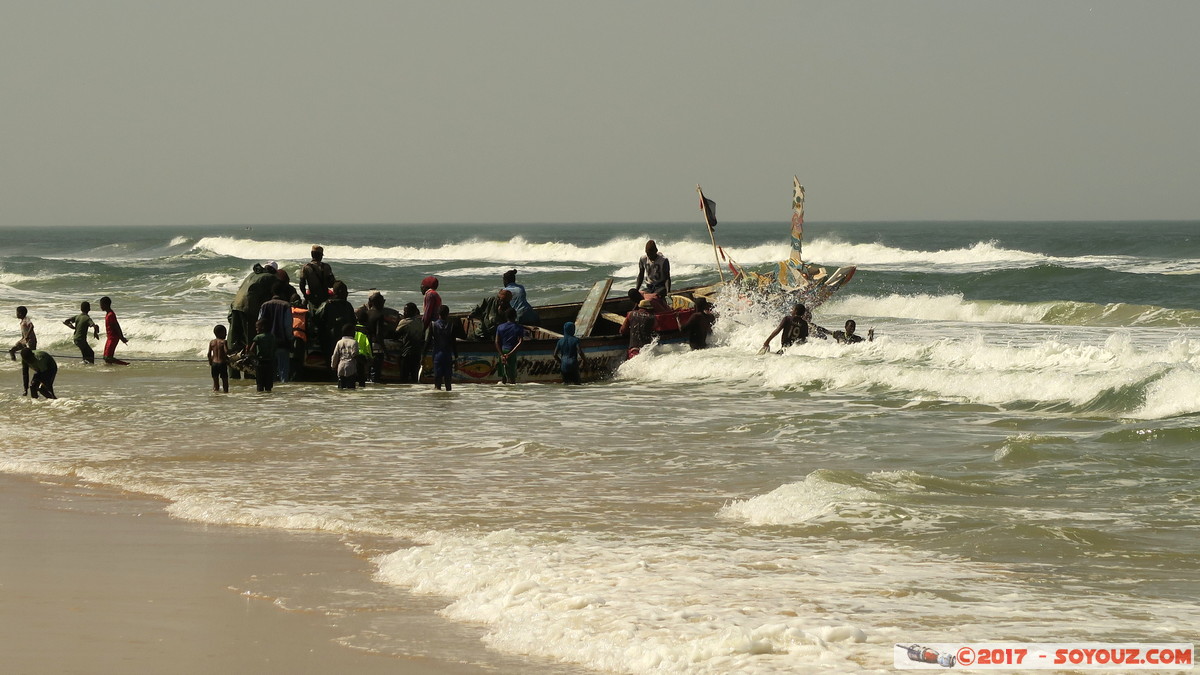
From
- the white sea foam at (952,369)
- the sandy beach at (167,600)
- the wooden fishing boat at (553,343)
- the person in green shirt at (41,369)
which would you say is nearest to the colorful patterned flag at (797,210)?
the wooden fishing boat at (553,343)

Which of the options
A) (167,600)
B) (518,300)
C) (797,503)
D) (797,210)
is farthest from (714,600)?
(797,210)

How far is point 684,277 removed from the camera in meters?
50.2

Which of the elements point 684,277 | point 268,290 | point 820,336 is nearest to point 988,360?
point 820,336

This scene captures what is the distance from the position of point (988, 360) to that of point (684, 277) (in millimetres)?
32670

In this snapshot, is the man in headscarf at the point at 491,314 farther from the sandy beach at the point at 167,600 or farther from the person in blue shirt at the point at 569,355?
the sandy beach at the point at 167,600

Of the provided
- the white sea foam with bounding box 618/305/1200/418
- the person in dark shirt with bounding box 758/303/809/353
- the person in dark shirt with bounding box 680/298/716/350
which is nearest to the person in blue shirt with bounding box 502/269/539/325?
the white sea foam with bounding box 618/305/1200/418

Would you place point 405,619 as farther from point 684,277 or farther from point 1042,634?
point 684,277

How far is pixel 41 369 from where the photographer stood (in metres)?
15.3

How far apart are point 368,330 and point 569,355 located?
2959 mm

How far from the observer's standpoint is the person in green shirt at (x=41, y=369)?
15.3 metres

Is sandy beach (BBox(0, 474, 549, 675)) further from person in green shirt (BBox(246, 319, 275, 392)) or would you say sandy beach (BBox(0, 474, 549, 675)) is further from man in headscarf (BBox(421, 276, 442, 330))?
man in headscarf (BBox(421, 276, 442, 330))

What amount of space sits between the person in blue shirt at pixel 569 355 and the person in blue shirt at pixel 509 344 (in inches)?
23.3

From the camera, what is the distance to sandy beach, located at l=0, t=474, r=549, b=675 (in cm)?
542

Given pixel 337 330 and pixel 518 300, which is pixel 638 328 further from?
pixel 337 330
